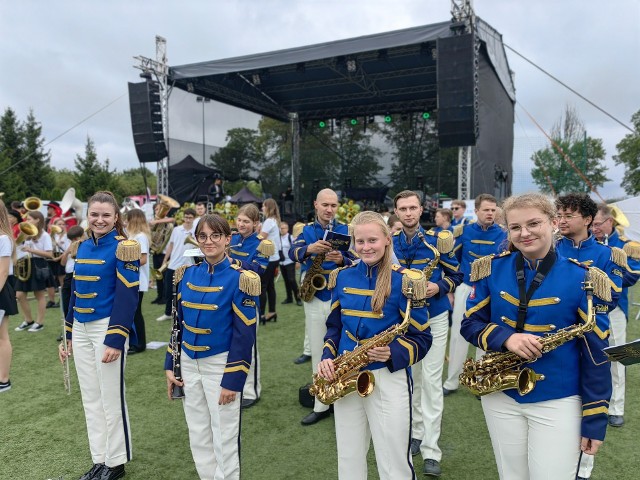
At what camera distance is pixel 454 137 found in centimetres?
1207

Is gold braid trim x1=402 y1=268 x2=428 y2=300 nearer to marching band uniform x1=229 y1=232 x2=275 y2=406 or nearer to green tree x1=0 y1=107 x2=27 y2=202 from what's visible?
marching band uniform x1=229 y1=232 x2=275 y2=406

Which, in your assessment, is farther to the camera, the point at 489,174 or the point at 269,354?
the point at 489,174

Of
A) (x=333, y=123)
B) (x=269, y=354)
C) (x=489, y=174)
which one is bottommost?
(x=269, y=354)

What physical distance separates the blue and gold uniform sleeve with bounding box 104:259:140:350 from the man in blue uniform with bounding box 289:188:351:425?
1601mm

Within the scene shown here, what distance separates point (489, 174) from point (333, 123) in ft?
30.6

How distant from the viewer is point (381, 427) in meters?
2.38

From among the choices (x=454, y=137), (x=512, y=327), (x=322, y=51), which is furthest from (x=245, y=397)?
(x=322, y=51)

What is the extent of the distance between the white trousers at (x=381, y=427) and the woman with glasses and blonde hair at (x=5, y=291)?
397 cm

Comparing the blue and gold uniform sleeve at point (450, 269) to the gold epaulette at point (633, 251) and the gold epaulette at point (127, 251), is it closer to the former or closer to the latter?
the gold epaulette at point (633, 251)

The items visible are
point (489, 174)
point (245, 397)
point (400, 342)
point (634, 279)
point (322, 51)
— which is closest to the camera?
point (400, 342)

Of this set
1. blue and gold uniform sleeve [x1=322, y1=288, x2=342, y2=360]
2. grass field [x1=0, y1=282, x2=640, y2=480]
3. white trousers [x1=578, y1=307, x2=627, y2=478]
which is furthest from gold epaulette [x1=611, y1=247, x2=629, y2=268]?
blue and gold uniform sleeve [x1=322, y1=288, x2=342, y2=360]

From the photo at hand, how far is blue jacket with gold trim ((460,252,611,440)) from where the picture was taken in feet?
6.36

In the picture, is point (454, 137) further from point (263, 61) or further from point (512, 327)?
point (512, 327)

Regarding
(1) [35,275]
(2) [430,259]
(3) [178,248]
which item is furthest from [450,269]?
(1) [35,275]
